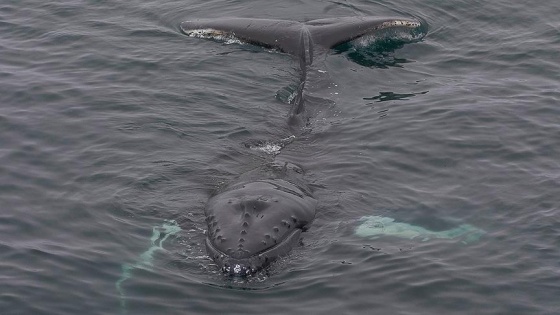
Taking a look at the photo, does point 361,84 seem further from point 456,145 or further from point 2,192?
point 2,192

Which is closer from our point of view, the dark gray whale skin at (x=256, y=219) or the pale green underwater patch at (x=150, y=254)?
the pale green underwater patch at (x=150, y=254)

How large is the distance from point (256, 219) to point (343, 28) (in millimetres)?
11104

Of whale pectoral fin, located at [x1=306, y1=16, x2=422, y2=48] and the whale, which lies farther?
whale pectoral fin, located at [x1=306, y1=16, x2=422, y2=48]

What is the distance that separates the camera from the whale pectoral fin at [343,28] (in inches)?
1185

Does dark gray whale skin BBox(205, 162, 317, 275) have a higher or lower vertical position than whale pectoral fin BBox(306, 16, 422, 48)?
lower

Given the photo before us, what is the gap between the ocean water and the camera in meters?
19.4

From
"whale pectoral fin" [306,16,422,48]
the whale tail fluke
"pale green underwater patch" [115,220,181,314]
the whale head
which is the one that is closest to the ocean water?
"pale green underwater patch" [115,220,181,314]

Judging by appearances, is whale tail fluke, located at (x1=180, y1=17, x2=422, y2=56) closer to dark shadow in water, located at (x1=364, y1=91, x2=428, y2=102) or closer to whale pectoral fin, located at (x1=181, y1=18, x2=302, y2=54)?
whale pectoral fin, located at (x1=181, y1=18, x2=302, y2=54)

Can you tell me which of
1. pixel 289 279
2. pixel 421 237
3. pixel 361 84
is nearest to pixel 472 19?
pixel 361 84

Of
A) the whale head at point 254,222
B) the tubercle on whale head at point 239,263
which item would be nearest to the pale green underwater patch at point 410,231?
the whale head at point 254,222

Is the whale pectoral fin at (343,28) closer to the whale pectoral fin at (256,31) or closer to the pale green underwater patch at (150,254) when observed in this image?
the whale pectoral fin at (256,31)

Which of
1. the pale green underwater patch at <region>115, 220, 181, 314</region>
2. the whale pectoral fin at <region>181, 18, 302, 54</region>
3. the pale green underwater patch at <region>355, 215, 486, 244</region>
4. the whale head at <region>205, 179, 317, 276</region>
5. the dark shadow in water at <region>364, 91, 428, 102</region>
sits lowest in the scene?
the pale green underwater patch at <region>115, 220, 181, 314</region>

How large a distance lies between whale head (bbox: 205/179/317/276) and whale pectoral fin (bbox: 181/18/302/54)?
8.54 meters

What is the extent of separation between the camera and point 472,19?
112 ft
